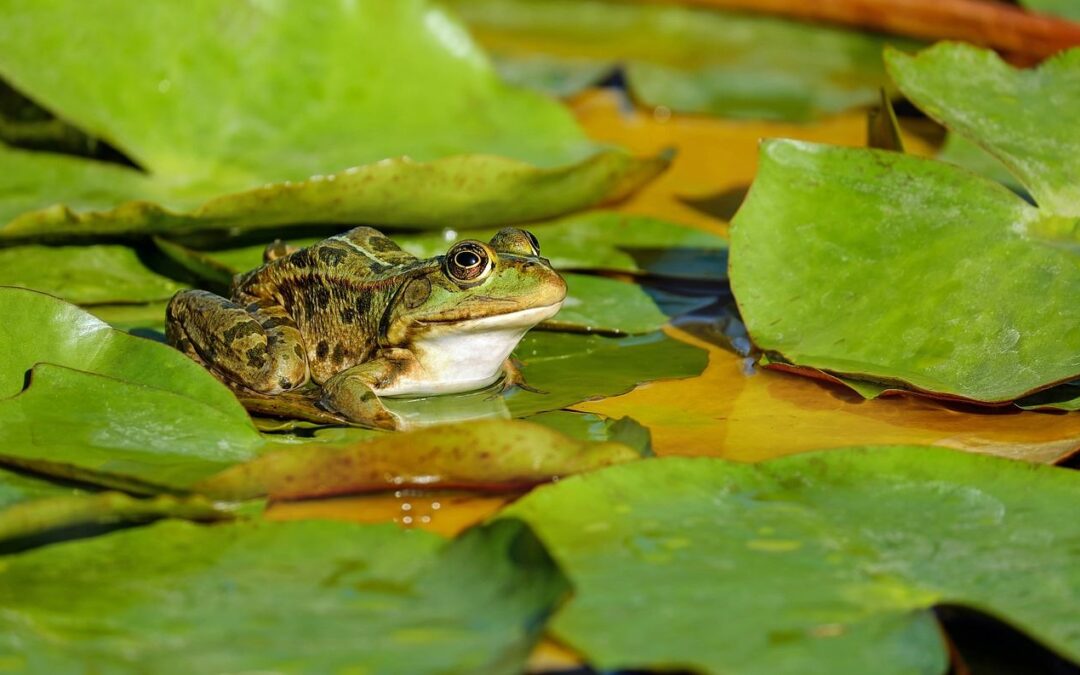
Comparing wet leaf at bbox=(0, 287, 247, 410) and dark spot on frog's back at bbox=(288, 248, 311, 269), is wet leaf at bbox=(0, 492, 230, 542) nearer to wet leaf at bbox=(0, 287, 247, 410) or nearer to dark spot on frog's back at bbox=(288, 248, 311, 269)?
wet leaf at bbox=(0, 287, 247, 410)

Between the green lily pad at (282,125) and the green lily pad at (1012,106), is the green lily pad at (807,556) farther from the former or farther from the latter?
the green lily pad at (282,125)

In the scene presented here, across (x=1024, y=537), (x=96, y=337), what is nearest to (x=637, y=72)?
(x=96, y=337)

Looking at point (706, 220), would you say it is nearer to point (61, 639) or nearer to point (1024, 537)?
point (1024, 537)

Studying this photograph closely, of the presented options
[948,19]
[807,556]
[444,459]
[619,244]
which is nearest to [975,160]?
[619,244]

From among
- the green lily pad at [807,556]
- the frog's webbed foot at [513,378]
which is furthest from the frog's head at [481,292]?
the green lily pad at [807,556]

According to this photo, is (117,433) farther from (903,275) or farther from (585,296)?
(903,275)

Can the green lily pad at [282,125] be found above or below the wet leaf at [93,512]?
above
